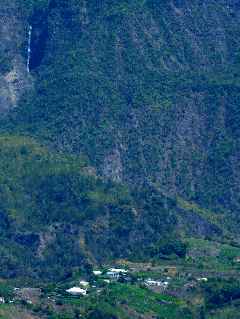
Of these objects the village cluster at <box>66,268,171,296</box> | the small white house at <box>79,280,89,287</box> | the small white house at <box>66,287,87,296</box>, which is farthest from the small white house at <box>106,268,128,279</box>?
the small white house at <box>66,287,87,296</box>

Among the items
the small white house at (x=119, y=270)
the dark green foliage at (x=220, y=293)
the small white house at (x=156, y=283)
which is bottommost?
the dark green foliage at (x=220, y=293)

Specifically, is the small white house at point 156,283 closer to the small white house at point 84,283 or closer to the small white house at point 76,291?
the small white house at point 84,283

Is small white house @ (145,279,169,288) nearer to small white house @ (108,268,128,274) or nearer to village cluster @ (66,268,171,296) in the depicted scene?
village cluster @ (66,268,171,296)

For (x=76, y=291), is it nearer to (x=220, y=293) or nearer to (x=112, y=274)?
(x=112, y=274)

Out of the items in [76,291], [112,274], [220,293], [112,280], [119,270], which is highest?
[119,270]

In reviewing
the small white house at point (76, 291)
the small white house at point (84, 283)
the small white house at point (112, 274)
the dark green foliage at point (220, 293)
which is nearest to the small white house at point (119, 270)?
the small white house at point (112, 274)

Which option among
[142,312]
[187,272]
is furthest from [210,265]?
[142,312]

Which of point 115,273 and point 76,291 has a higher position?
point 115,273

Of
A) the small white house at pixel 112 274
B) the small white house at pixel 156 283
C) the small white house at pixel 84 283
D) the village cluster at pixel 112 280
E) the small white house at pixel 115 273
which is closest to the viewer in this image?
the village cluster at pixel 112 280

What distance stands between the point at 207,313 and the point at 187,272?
9.25 metres

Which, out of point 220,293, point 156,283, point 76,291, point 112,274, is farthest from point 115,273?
point 220,293

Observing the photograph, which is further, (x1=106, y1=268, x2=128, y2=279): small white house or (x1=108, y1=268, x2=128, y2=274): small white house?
(x1=108, y1=268, x2=128, y2=274): small white house

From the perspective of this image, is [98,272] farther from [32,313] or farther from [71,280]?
[32,313]

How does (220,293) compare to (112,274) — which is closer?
(220,293)
